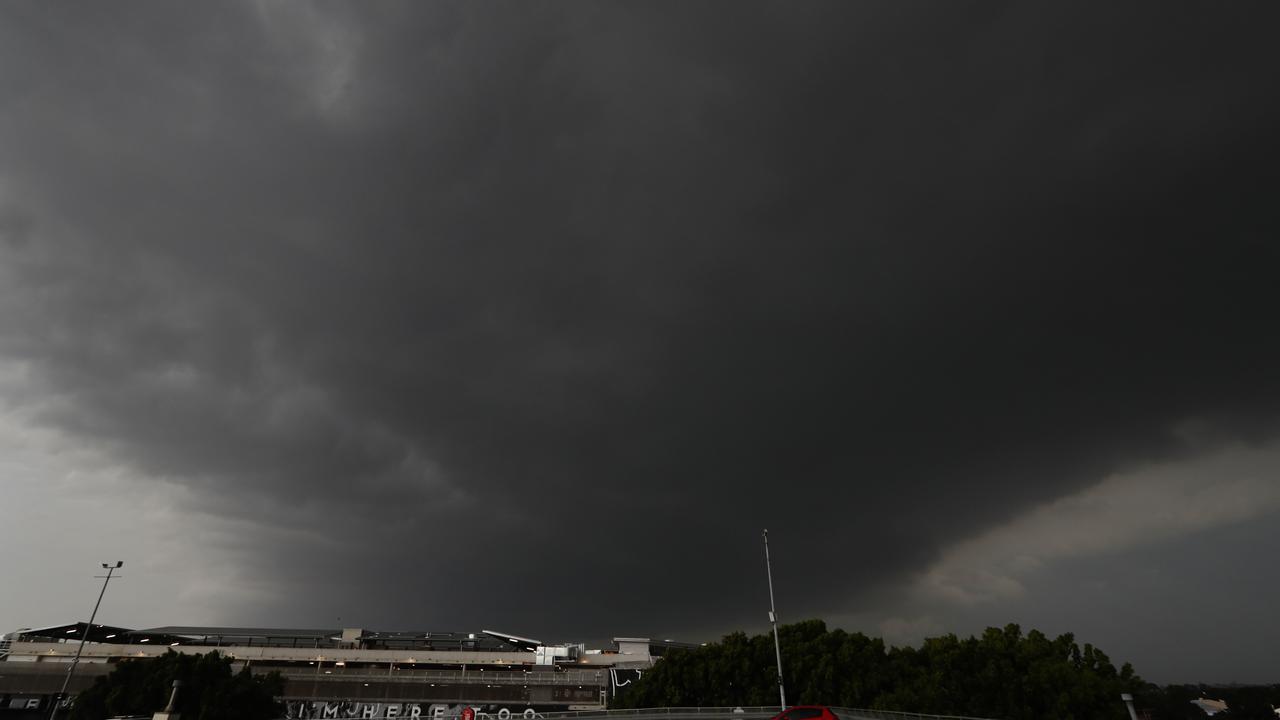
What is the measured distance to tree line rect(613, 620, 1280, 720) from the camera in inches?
2547

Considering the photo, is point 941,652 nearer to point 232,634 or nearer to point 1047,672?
point 1047,672

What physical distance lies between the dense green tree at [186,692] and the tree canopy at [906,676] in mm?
44766

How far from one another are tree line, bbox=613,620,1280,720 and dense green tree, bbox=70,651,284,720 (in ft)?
147

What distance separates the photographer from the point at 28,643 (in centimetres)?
12525

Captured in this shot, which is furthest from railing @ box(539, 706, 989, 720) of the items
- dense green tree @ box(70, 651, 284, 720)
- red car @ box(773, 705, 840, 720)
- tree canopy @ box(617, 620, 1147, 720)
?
dense green tree @ box(70, 651, 284, 720)

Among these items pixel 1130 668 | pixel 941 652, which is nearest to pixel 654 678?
pixel 941 652

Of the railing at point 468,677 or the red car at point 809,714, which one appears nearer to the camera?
the red car at point 809,714

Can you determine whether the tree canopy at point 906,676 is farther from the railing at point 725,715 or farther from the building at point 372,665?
the building at point 372,665

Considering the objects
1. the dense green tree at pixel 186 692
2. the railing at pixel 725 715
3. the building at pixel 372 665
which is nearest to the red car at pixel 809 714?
the railing at pixel 725 715

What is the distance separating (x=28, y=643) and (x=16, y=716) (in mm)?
31326

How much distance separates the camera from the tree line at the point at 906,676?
212ft

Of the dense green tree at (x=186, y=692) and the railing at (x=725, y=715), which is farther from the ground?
the dense green tree at (x=186, y=692)

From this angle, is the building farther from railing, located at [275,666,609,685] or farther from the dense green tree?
the dense green tree

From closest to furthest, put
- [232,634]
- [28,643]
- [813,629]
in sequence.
Answer: [813,629], [28,643], [232,634]
